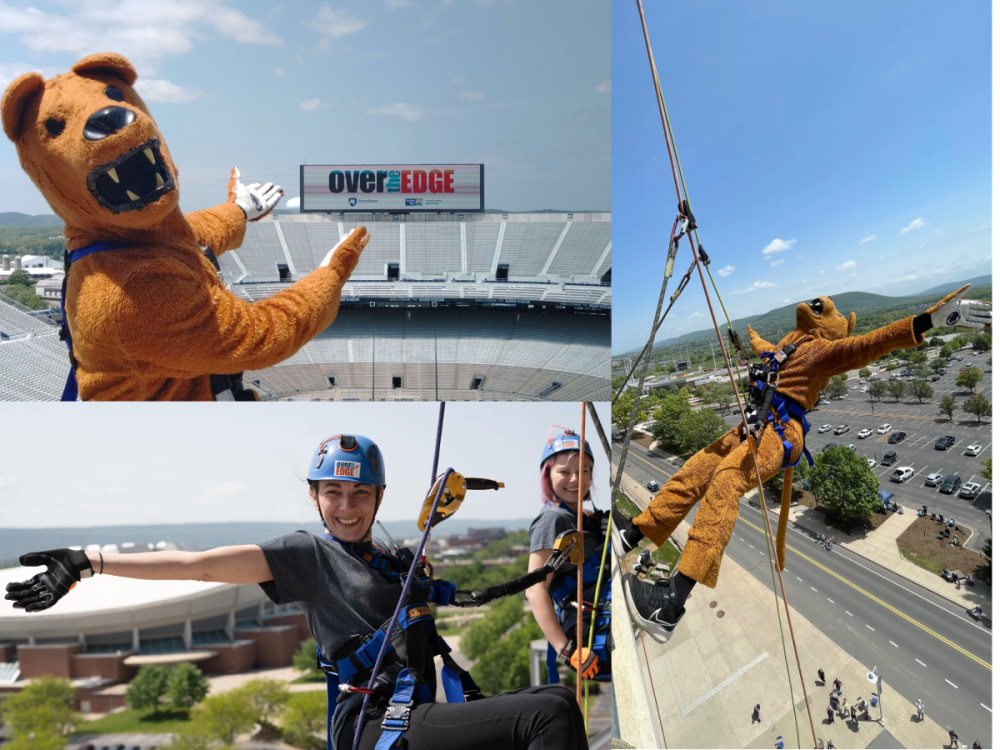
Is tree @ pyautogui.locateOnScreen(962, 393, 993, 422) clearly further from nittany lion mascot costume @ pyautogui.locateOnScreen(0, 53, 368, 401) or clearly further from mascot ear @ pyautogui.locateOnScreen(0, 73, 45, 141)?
mascot ear @ pyautogui.locateOnScreen(0, 73, 45, 141)

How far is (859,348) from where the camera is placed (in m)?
1.83

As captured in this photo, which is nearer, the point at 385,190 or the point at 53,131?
the point at 53,131

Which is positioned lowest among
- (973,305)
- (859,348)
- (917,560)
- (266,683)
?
(266,683)

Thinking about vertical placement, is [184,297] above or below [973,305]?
above

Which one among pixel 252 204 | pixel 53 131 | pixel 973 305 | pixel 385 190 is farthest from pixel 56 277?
pixel 973 305

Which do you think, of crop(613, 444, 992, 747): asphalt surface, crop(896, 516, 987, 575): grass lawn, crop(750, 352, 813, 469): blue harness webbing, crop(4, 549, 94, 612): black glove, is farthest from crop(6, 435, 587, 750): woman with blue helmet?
crop(896, 516, 987, 575): grass lawn

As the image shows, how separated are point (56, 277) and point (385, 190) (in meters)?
2.87

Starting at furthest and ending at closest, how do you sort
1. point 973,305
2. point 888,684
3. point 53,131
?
point 888,684 → point 53,131 → point 973,305

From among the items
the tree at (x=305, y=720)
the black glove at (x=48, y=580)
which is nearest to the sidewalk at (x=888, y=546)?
the black glove at (x=48, y=580)

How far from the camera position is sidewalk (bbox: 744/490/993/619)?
2.60 metres

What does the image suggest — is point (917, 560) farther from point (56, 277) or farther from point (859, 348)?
point (56, 277)

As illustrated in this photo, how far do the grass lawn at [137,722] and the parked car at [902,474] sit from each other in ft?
14.7

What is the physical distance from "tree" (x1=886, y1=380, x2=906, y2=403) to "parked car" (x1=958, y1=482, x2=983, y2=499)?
1.59 feet

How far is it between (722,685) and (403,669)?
8.60 feet
